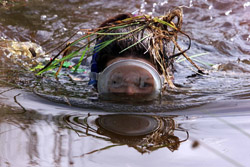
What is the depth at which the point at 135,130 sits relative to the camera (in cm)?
206

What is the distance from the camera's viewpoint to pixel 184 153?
174 cm

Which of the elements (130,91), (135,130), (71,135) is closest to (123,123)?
(135,130)

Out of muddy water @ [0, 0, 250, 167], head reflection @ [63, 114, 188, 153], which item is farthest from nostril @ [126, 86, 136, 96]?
head reflection @ [63, 114, 188, 153]

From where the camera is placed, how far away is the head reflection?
1.85 meters

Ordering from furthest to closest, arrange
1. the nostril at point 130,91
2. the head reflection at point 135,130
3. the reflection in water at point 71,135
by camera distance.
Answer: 1. the nostril at point 130,91
2. the head reflection at point 135,130
3. the reflection in water at point 71,135

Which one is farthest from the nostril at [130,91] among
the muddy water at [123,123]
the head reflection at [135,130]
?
the head reflection at [135,130]

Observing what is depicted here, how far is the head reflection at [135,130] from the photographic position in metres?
1.85

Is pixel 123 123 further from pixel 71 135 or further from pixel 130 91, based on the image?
pixel 130 91

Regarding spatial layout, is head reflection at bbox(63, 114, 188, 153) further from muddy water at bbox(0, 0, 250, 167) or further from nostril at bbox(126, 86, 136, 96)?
nostril at bbox(126, 86, 136, 96)

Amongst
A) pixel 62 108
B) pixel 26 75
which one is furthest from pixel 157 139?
pixel 26 75

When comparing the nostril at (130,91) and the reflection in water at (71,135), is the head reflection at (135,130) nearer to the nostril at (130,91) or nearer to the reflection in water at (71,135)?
the reflection in water at (71,135)

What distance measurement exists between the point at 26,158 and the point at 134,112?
105 cm

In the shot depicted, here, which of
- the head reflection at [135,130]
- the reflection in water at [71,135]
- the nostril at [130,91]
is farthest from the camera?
the nostril at [130,91]

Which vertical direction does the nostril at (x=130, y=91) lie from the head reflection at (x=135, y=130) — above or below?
above
